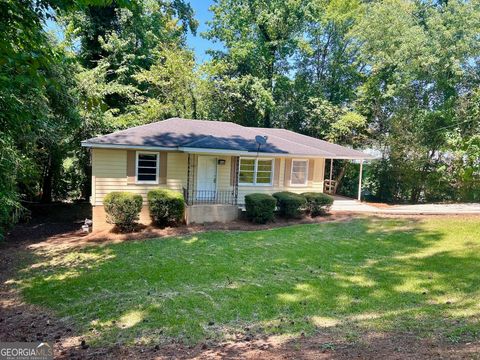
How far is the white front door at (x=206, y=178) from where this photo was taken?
14.8 meters

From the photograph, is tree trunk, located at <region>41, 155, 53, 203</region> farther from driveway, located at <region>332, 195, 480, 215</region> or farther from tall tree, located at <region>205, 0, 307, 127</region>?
driveway, located at <region>332, 195, 480, 215</region>

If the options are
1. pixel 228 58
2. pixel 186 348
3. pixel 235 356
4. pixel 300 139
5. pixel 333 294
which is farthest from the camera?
pixel 228 58

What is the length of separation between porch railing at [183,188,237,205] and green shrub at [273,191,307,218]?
6.57ft

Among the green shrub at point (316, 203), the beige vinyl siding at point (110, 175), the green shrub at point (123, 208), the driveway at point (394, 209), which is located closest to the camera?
the green shrub at point (123, 208)

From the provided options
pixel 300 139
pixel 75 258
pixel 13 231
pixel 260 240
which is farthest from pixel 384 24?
pixel 13 231

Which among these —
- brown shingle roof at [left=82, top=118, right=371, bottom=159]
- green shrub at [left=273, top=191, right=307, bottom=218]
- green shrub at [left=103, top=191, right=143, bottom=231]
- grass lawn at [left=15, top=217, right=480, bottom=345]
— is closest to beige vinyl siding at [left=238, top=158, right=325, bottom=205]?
brown shingle roof at [left=82, top=118, right=371, bottom=159]

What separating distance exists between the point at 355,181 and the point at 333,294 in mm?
17882

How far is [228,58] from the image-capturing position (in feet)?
83.0

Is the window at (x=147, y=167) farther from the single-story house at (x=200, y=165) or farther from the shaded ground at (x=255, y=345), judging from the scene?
the shaded ground at (x=255, y=345)

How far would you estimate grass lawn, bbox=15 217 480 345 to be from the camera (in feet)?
17.1

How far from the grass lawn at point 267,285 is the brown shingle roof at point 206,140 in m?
4.04

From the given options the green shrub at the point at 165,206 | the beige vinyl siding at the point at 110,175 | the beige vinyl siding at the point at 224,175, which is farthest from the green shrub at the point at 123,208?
the beige vinyl siding at the point at 224,175

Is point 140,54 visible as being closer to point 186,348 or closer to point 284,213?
point 284,213

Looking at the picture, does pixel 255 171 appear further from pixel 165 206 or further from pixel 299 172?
pixel 165 206
